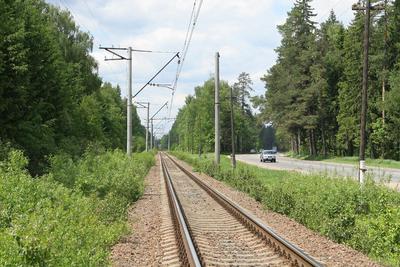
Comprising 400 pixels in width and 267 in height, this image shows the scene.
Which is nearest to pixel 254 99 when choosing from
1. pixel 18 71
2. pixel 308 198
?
pixel 18 71

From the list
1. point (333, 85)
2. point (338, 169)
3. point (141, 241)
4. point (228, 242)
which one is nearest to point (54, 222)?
point (141, 241)

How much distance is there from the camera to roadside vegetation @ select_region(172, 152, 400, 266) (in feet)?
36.6

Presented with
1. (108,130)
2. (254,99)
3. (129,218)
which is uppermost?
(254,99)

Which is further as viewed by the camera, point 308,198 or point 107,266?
point 308,198

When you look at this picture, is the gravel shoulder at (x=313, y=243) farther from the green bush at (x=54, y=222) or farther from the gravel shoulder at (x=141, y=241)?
the green bush at (x=54, y=222)

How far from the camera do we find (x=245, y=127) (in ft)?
455

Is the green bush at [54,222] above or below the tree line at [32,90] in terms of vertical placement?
below

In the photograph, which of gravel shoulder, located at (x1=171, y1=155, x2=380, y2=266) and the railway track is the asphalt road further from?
the railway track

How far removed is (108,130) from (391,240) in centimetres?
6939

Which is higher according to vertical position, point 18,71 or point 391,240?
point 18,71

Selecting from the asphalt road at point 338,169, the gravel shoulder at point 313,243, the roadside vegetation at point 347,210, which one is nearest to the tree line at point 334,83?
the asphalt road at point 338,169

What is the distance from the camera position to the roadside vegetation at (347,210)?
1116 cm

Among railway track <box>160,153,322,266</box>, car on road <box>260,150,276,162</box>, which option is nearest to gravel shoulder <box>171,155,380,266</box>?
railway track <box>160,153,322,266</box>

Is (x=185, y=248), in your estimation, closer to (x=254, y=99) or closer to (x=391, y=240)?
(x=391, y=240)
